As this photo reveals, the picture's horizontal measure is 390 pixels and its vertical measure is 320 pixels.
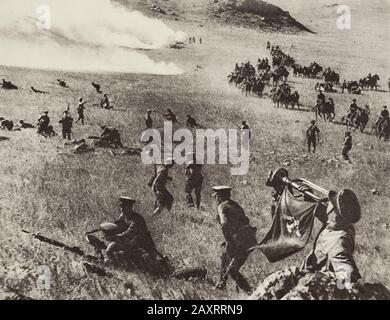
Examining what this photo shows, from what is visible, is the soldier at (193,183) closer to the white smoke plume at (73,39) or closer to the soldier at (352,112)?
the soldier at (352,112)

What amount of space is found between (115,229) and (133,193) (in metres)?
4.08

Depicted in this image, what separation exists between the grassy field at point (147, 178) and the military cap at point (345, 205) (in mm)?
3675

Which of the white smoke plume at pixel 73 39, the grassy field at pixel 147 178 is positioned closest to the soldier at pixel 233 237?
the grassy field at pixel 147 178

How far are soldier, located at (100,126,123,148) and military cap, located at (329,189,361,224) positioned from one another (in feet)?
39.0

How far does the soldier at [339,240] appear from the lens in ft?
37.7

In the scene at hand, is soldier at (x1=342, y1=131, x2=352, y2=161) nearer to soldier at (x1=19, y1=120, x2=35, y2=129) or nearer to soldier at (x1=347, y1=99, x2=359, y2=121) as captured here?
soldier at (x1=347, y1=99, x2=359, y2=121)

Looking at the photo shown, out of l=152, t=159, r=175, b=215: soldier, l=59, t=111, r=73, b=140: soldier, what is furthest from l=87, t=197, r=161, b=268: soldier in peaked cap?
l=59, t=111, r=73, b=140: soldier

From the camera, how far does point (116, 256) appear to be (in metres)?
13.8

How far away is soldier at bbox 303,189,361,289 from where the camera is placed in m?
11.5

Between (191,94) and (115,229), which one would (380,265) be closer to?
(115,229)

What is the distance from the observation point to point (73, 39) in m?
41.1
